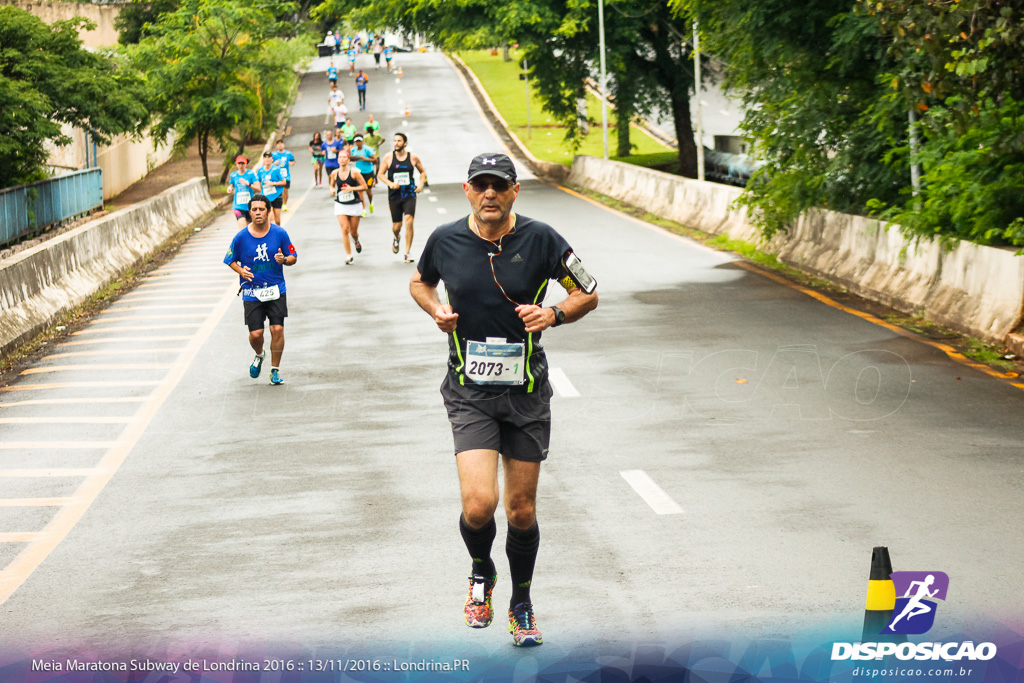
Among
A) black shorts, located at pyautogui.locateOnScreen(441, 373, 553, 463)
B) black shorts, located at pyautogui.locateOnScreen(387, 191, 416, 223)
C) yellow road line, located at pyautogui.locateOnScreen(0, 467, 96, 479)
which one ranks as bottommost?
yellow road line, located at pyautogui.locateOnScreen(0, 467, 96, 479)

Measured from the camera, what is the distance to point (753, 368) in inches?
495

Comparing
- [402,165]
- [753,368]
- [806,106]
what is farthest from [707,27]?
[753,368]

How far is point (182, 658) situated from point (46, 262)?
41.8ft

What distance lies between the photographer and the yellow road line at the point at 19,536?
817 centimetres

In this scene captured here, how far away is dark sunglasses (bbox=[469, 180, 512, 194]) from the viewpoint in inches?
234

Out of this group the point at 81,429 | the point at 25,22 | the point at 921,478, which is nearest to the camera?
the point at 921,478

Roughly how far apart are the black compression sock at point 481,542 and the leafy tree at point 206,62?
38.6 metres

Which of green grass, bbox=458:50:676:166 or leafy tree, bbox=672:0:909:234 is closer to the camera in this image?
leafy tree, bbox=672:0:909:234

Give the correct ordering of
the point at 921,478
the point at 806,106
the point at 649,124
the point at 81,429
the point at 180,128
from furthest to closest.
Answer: the point at 649,124 < the point at 180,128 < the point at 806,106 < the point at 81,429 < the point at 921,478

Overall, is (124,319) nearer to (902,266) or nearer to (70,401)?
(70,401)

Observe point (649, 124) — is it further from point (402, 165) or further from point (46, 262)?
point (46, 262)

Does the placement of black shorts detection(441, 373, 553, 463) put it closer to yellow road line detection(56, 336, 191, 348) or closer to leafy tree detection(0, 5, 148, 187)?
yellow road line detection(56, 336, 191, 348)

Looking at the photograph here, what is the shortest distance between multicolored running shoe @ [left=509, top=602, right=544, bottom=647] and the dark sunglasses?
181cm

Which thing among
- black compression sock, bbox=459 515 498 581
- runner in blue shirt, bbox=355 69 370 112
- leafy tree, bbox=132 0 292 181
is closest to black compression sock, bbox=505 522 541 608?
black compression sock, bbox=459 515 498 581
